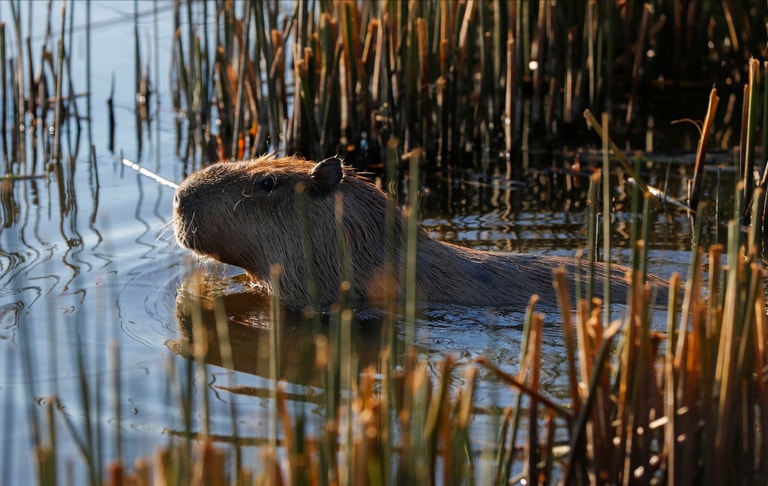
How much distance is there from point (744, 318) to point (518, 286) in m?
1.83

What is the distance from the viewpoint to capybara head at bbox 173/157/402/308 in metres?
3.98

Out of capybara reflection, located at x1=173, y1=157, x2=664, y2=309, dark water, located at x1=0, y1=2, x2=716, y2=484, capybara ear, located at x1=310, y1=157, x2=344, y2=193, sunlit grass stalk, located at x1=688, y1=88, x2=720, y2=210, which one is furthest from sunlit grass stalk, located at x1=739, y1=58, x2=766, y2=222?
capybara ear, located at x1=310, y1=157, x2=344, y2=193

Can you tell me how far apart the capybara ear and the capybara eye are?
0.54 feet

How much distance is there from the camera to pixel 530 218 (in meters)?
5.38

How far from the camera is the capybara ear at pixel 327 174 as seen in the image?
391 cm

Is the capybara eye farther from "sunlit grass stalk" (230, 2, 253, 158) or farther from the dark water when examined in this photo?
"sunlit grass stalk" (230, 2, 253, 158)

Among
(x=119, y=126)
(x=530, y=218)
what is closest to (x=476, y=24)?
(x=530, y=218)

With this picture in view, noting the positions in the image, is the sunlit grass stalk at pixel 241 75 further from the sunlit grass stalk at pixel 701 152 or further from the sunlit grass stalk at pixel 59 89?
the sunlit grass stalk at pixel 701 152

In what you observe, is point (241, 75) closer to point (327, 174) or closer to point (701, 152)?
point (327, 174)

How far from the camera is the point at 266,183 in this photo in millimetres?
4051

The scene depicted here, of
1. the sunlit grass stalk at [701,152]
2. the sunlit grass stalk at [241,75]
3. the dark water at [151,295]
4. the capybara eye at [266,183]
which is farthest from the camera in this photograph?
the sunlit grass stalk at [241,75]

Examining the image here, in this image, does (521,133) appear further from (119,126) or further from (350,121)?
(119,126)

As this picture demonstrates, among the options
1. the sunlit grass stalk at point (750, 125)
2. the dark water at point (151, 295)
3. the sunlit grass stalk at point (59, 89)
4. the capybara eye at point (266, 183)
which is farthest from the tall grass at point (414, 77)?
the sunlit grass stalk at point (750, 125)

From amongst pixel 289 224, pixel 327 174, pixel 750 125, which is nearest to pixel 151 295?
pixel 289 224
